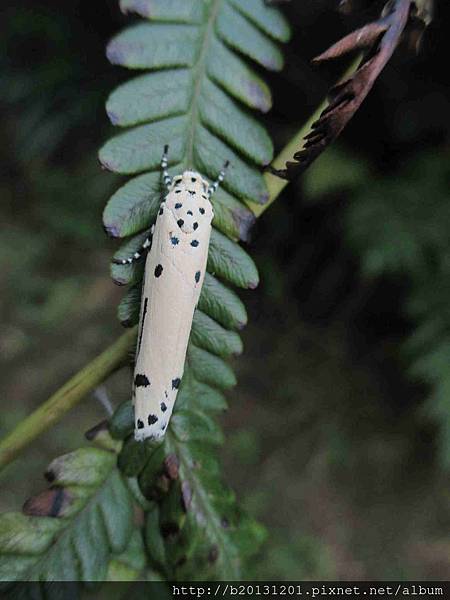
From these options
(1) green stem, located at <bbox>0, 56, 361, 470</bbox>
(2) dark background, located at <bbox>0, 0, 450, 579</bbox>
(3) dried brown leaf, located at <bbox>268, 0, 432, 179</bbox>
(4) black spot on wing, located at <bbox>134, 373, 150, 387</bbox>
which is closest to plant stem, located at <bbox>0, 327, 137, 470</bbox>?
(1) green stem, located at <bbox>0, 56, 361, 470</bbox>

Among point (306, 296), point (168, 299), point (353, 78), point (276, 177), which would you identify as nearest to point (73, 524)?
point (168, 299)

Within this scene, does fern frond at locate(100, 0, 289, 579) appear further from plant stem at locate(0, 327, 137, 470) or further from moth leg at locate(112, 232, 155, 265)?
plant stem at locate(0, 327, 137, 470)

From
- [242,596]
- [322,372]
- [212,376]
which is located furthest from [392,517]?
[212,376]

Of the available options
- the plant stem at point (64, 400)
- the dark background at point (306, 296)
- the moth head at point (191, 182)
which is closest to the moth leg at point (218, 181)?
the moth head at point (191, 182)

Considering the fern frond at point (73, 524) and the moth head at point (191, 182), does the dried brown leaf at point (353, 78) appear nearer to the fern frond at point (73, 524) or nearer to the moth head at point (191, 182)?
the moth head at point (191, 182)

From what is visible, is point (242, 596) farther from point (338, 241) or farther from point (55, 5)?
point (55, 5)

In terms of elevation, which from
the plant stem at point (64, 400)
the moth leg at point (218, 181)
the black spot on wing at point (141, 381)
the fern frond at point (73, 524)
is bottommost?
the fern frond at point (73, 524)
